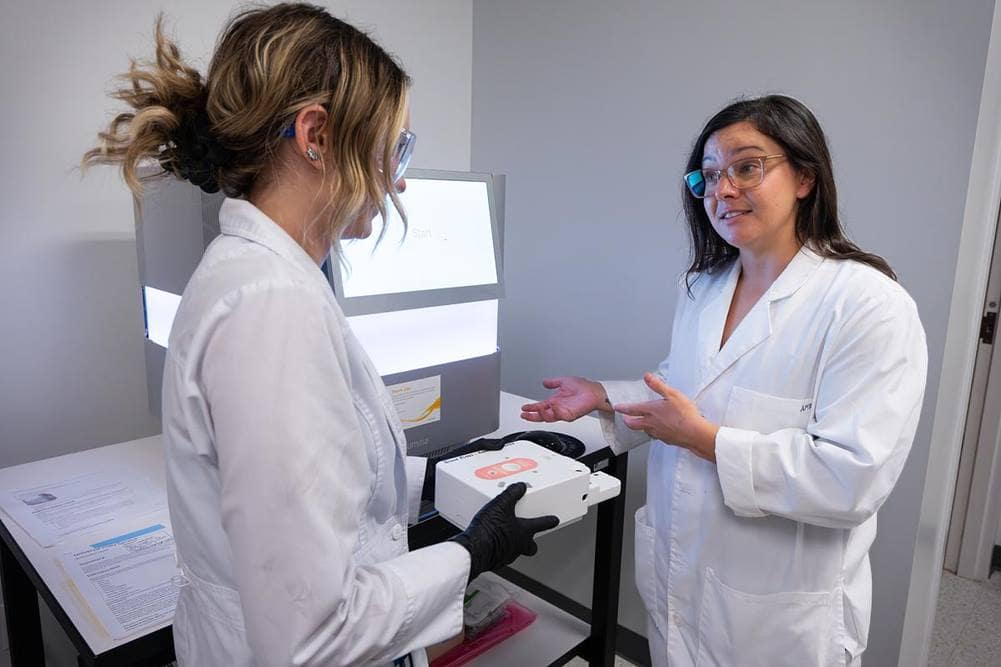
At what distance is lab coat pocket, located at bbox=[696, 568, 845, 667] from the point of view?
3.61 feet

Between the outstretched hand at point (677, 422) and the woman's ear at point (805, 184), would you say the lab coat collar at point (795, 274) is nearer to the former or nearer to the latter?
the woman's ear at point (805, 184)

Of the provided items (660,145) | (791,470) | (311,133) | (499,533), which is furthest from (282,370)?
(660,145)

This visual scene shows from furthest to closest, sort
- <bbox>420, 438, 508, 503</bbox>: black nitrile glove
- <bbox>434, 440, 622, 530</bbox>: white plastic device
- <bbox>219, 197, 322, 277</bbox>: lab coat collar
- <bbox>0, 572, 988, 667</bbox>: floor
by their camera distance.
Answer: <bbox>0, 572, 988, 667</bbox>: floor → <bbox>420, 438, 508, 503</bbox>: black nitrile glove → <bbox>434, 440, 622, 530</bbox>: white plastic device → <bbox>219, 197, 322, 277</bbox>: lab coat collar

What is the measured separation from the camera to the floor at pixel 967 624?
2031 millimetres

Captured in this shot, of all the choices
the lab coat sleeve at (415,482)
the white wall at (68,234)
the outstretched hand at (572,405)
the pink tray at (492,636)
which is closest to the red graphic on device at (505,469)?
the lab coat sleeve at (415,482)

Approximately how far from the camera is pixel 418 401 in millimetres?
1262

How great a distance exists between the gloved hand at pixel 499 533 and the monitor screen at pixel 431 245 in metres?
0.46

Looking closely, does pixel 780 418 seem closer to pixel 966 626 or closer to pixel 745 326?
pixel 745 326

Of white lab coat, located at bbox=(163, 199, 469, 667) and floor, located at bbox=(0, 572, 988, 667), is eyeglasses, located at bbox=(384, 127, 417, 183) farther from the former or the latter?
floor, located at bbox=(0, 572, 988, 667)

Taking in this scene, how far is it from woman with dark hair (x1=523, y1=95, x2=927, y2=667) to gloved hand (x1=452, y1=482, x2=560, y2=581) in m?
0.34

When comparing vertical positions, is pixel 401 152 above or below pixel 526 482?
above

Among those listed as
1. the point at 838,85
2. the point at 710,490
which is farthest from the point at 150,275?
the point at 838,85

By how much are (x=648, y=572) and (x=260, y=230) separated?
1.00 meters

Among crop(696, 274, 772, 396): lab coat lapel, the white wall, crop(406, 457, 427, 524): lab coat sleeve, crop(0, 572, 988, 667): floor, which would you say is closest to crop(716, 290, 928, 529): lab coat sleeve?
crop(696, 274, 772, 396): lab coat lapel
